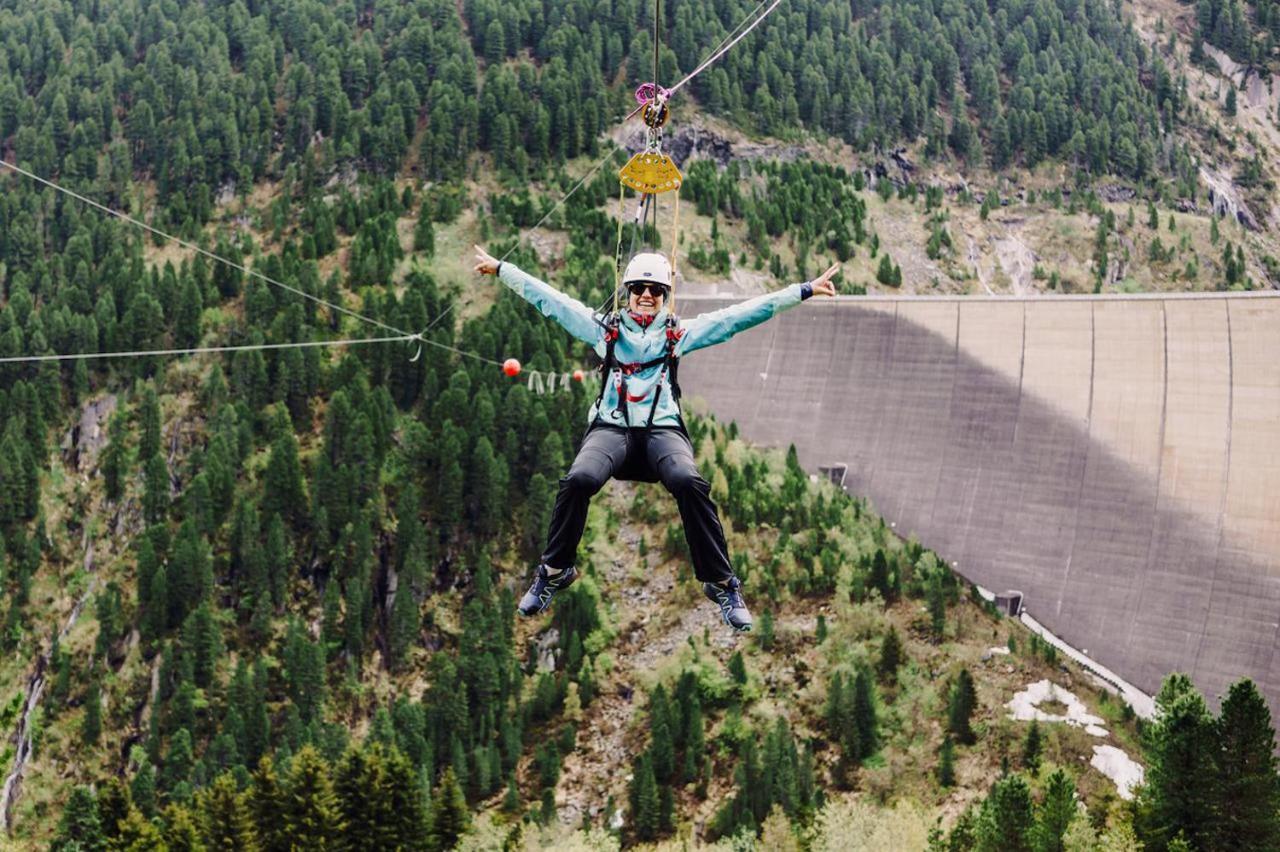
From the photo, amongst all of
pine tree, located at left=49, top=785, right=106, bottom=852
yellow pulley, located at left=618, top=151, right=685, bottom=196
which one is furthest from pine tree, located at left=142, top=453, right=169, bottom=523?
yellow pulley, located at left=618, top=151, right=685, bottom=196

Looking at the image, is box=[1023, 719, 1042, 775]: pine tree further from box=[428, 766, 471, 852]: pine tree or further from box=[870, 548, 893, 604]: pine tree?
box=[428, 766, 471, 852]: pine tree

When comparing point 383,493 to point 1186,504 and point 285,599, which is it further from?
point 1186,504

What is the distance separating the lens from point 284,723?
323ft

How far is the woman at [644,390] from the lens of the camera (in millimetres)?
18891

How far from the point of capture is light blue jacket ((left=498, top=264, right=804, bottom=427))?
755 inches

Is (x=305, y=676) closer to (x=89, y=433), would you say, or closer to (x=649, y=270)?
(x=89, y=433)

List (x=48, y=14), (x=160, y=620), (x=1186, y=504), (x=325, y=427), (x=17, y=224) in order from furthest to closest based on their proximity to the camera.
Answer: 1. (x=48, y=14)
2. (x=17, y=224)
3. (x=325, y=427)
4. (x=160, y=620)
5. (x=1186, y=504)

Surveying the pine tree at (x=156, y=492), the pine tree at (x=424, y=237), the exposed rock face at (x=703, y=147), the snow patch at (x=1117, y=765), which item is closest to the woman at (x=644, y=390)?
the snow patch at (x=1117, y=765)

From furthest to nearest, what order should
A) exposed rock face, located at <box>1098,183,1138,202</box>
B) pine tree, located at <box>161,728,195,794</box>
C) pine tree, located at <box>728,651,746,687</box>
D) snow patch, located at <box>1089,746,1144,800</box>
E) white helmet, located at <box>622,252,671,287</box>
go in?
exposed rock face, located at <box>1098,183,1138,202</box> → pine tree, located at <box>161,728,195,794</box> → pine tree, located at <box>728,651,746,687</box> → snow patch, located at <box>1089,746,1144,800</box> → white helmet, located at <box>622,252,671,287</box>

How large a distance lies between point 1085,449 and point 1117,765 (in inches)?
660

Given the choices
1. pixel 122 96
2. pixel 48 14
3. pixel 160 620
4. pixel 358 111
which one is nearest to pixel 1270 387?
pixel 160 620

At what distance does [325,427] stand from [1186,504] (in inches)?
2354

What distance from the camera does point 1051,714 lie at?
8000 cm

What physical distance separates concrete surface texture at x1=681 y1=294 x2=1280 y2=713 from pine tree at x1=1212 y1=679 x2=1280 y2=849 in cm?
1912
